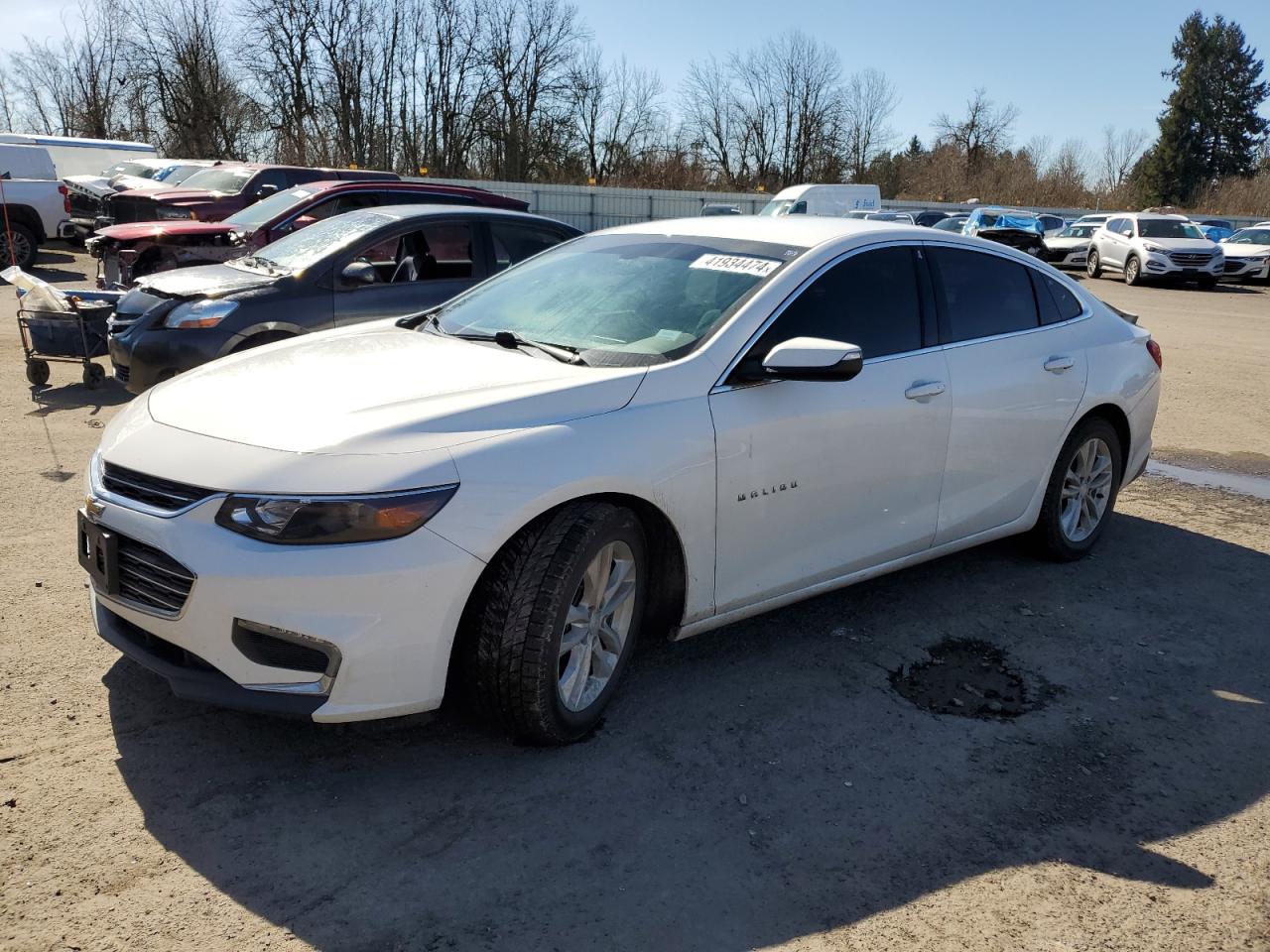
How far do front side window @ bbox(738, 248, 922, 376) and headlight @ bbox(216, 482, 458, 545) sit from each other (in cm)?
142

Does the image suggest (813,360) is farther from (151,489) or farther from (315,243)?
(315,243)

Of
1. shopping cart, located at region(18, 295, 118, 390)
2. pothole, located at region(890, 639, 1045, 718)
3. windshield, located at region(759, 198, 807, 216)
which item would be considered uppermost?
windshield, located at region(759, 198, 807, 216)

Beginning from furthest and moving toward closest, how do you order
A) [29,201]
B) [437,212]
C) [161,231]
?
1. [29,201]
2. [161,231]
3. [437,212]

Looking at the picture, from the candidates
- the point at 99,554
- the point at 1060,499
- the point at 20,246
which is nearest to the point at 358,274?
the point at 99,554

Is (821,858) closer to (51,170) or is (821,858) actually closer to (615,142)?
(51,170)

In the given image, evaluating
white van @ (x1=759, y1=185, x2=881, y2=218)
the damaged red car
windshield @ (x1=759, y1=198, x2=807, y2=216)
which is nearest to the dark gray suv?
the damaged red car

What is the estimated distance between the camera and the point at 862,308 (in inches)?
164

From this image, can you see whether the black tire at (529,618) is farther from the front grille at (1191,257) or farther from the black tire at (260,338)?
the front grille at (1191,257)

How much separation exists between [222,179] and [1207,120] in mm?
64195

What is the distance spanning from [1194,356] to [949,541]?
10549 mm

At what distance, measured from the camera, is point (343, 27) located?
43344 millimetres

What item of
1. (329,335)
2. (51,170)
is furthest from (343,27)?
(329,335)

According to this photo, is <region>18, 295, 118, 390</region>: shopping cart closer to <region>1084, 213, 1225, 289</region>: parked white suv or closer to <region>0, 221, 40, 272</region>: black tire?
<region>0, 221, 40, 272</region>: black tire

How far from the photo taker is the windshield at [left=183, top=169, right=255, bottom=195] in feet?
53.1
